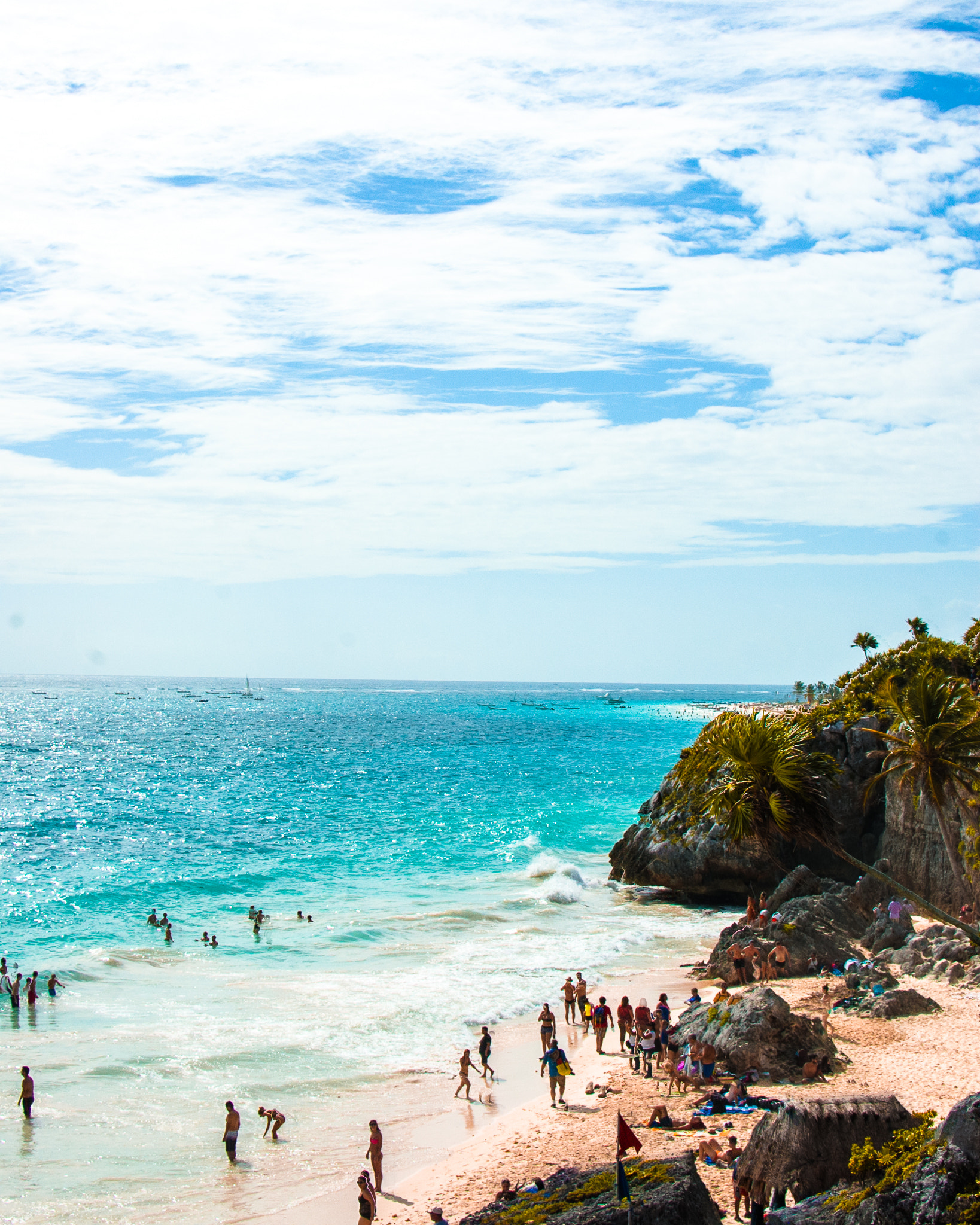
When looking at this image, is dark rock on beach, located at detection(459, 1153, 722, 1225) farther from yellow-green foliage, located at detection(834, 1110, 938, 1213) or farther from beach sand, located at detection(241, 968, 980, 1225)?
beach sand, located at detection(241, 968, 980, 1225)

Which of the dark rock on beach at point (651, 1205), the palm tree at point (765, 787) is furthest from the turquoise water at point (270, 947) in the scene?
the palm tree at point (765, 787)

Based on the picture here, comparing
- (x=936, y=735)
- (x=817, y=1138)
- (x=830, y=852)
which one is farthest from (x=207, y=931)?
(x=817, y=1138)

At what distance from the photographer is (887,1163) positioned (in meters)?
11.6

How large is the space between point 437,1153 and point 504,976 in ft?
40.6

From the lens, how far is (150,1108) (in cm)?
2136

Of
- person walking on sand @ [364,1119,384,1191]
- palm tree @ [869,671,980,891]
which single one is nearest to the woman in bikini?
person walking on sand @ [364,1119,384,1191]

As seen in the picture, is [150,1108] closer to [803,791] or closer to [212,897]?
[803,791]

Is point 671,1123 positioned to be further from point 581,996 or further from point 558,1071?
point 581,996

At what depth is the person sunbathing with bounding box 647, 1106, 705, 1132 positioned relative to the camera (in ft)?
59.4

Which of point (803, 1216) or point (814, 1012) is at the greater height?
point (803, 1216)

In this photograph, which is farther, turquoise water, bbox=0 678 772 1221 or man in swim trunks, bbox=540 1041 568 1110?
man in swim trunks, bbox=540 1041 568 1110

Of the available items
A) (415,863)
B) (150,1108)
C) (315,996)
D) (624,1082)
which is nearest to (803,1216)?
(624,1082)

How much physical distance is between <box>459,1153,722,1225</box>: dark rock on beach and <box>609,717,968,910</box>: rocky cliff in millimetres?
20078

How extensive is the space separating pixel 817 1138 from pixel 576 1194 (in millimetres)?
3855
